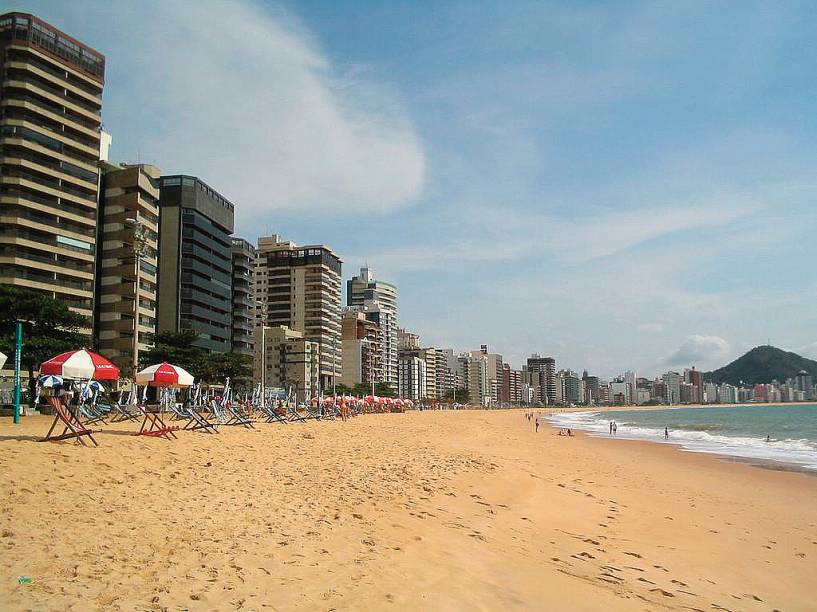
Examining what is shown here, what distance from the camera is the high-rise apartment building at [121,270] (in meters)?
62.2

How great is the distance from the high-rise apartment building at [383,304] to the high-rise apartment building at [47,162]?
106 metres

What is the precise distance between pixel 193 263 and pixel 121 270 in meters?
14.0

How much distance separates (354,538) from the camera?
288 inches

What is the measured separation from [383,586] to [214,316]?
260 feet

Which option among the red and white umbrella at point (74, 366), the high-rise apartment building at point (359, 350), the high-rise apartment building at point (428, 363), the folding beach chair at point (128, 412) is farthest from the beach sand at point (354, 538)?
the high-rise apartment building at point (428, 363)

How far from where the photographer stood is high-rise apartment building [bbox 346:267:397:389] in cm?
16612

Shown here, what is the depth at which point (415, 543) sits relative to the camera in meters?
→ 7.43

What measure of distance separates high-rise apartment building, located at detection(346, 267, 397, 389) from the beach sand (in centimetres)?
14709

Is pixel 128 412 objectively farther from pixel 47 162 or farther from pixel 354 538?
pixel 47 162

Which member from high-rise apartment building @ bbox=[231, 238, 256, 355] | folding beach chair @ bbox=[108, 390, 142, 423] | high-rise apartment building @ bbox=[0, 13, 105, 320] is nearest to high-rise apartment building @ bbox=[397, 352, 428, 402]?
high-rise apartment building @ bbox=[231, 238, 256, 355]

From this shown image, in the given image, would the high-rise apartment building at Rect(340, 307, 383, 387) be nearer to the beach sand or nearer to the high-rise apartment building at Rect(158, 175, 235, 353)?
the high-rise apartment building at Rect(158, 175, 235, 353)

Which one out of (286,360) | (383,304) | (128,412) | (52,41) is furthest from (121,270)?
(383,304)

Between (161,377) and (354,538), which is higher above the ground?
(161,377)

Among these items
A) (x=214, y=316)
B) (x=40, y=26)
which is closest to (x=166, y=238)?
(x=214, y=316)
